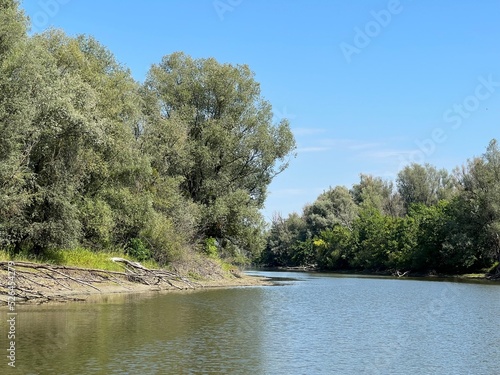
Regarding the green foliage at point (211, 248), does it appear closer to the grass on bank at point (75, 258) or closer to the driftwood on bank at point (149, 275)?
the driftwood on bank at point (149, 275)

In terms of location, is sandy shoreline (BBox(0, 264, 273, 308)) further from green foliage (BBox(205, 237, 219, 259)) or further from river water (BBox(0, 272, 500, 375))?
green foliage (BBox(205, 237, 219, 259))

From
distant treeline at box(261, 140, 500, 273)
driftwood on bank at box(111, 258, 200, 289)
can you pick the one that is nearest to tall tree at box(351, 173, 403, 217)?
distant treeline at box(261, 140, 500, 273)

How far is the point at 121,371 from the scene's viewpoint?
1648 centimetres

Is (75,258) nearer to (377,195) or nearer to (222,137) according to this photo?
(222,137)

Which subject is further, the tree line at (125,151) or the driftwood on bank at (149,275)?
the driftwood on bank at (149,275)

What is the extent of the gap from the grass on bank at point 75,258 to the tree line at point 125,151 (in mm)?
708

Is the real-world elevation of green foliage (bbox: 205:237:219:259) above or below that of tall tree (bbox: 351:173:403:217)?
below

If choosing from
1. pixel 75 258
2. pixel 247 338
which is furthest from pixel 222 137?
pixel 247 338

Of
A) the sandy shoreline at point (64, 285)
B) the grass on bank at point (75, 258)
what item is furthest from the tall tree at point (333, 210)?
the grass on bank at point (75, 258)

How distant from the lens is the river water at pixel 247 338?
18047mm

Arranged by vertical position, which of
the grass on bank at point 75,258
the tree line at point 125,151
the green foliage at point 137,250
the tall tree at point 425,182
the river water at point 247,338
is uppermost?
the tall tree at point 425,182

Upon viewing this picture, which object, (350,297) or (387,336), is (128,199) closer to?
(350,297)

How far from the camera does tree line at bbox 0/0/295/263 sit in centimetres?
3416

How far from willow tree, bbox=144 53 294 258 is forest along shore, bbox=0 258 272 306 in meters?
13.4
